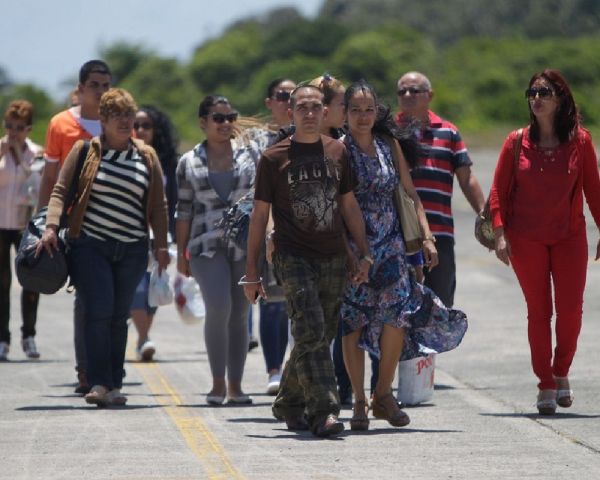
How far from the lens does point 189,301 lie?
43.9ft

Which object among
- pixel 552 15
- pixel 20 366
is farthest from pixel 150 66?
pixel 20 366

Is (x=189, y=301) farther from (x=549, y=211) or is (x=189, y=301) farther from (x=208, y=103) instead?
(x=549, y=211)

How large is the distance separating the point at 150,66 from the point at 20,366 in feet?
309

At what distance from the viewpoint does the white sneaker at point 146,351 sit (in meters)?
14.2

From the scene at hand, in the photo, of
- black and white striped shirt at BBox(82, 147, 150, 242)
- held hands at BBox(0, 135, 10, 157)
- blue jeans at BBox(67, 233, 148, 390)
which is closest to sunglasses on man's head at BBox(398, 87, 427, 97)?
black and white striped shirt at BBox(82, 147, 150, 242)

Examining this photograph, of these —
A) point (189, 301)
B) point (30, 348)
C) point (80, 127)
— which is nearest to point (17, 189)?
point (30, 348)

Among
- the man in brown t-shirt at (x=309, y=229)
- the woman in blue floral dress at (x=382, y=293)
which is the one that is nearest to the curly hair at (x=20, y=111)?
the woman in blue floral dress at (x=382, y=293)

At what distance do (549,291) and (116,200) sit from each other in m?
2.76

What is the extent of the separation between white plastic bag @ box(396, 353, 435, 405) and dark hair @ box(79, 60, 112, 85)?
3039mm

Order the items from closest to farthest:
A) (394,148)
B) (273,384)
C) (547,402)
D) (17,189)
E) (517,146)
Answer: (394,148), (547,402), (517,146), (273,384), (17,189)

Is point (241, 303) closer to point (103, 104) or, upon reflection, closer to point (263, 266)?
point (263, 266)

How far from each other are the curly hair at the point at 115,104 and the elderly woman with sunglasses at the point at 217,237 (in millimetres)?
564

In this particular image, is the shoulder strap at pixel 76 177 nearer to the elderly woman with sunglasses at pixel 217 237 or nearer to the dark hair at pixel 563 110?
the elderly woman with sunglasses at pixel 217 237

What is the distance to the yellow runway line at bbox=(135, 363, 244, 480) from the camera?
27.3ft
